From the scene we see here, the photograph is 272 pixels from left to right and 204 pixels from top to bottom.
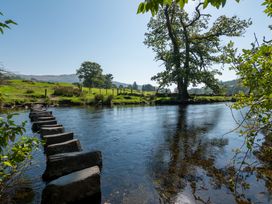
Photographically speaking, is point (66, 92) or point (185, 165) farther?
point (66, 92)

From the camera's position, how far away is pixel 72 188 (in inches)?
175

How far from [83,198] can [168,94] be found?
43408mm

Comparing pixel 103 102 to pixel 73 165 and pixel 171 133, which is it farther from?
pixel 73 165

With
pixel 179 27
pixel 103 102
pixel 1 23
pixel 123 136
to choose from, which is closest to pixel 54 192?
pixel 1 23

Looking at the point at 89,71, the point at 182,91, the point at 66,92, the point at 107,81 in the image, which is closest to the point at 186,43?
the point at 182,91

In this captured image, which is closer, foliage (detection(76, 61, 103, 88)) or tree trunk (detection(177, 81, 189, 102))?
tree trunk (detection(177, 81, 189, 102))

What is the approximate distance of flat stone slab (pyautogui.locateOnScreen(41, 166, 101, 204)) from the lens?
4.25 m

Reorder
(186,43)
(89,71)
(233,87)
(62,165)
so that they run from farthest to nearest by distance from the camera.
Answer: (89,71), (186,43), (62,165), (233,87)

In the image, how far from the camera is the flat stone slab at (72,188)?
13.9 feet

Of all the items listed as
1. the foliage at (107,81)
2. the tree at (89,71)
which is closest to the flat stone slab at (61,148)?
the tree at (89,71)

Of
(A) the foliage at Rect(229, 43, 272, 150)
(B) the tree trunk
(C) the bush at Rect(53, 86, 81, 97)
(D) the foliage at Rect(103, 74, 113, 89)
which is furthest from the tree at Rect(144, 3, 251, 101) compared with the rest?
(D) the foliage at Rect(103, 74, 113, 89)

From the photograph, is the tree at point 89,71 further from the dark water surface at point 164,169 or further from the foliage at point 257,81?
the foliage at point 257,81

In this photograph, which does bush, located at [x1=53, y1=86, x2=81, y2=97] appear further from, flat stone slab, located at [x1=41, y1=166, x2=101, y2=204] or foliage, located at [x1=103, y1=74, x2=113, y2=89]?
foliage, located at [x1=103, y1=74, x2=113, y2=89]

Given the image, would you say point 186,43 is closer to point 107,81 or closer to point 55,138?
point 55,138
